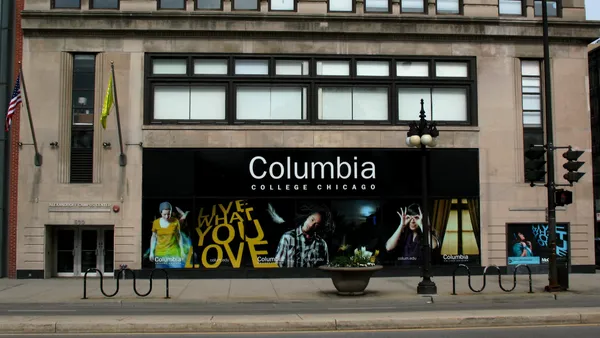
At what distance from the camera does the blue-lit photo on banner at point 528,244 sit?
82.9 feet

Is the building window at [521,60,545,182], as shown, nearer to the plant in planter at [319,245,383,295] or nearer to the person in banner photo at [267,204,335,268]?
the person in banner photo at [267,204,335,268]

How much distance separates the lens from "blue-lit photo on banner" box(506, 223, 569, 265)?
25281 mm

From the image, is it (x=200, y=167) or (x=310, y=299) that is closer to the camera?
(x=310, y=299)

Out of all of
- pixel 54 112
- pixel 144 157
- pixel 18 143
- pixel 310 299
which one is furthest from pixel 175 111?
pixel 310 299

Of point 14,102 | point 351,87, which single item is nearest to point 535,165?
point 351,87

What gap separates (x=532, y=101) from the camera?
26.3 metres

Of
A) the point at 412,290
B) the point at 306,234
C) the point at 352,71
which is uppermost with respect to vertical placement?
the point at 352,71

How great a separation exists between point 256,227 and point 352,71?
24.9ft

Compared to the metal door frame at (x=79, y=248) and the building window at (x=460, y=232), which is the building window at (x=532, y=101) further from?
the metal door frame at (x=79, y=248)

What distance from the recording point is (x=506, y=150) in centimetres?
2569

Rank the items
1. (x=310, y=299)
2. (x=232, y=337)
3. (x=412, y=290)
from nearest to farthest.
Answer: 1. (x=232, y=337)
2. (x=310, y=299)
3. (x=412, y=290)

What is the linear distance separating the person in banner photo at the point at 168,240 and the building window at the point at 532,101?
587 inches

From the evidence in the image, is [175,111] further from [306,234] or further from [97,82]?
[306,234]

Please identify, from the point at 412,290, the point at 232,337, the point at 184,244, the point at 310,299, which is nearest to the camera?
the point at 232,337
